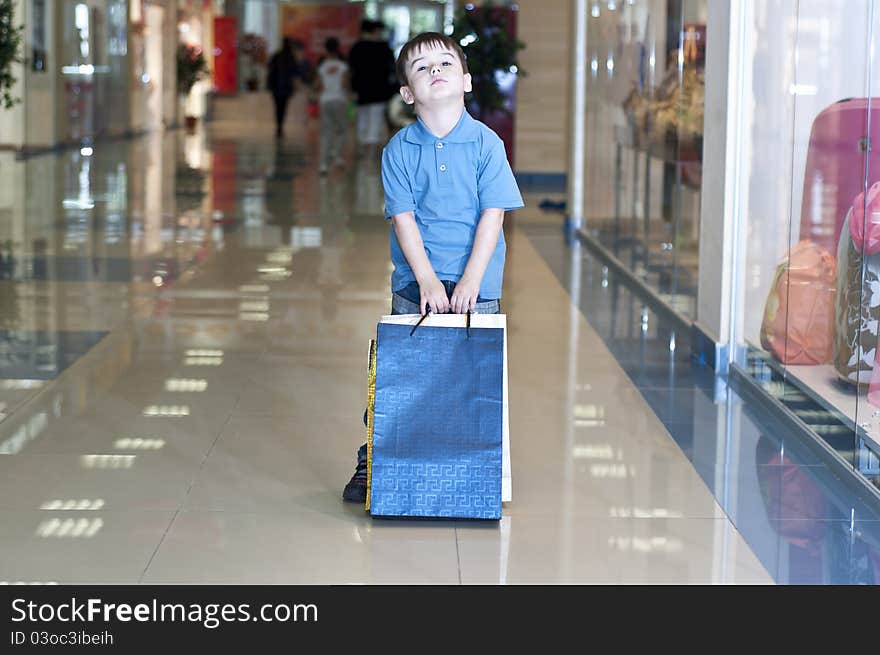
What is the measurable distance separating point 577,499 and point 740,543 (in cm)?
57

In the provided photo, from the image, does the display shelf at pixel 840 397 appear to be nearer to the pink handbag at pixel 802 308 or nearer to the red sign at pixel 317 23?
the pink handbag at pixel 802 308

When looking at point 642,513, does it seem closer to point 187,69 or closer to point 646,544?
point 646,544

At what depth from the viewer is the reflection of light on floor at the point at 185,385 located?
546 centimetres

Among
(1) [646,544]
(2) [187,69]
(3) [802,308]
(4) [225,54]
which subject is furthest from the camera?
(4) [225,54]

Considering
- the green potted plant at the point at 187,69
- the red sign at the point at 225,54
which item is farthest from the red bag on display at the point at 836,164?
the red sign at the point at 225,54

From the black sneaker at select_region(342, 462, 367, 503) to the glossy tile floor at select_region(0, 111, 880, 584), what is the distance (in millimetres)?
33

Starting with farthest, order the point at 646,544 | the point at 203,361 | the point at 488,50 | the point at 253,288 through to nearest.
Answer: the point at 488,50 → the point at 253,288 → the point at 203,361 → the point at 646,544

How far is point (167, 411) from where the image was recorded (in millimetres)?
5098

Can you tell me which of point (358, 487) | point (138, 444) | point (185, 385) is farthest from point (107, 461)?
point (185, 385)

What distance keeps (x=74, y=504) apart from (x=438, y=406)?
1126 millimetres

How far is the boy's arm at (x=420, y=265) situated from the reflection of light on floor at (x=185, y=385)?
1980 millimetres
